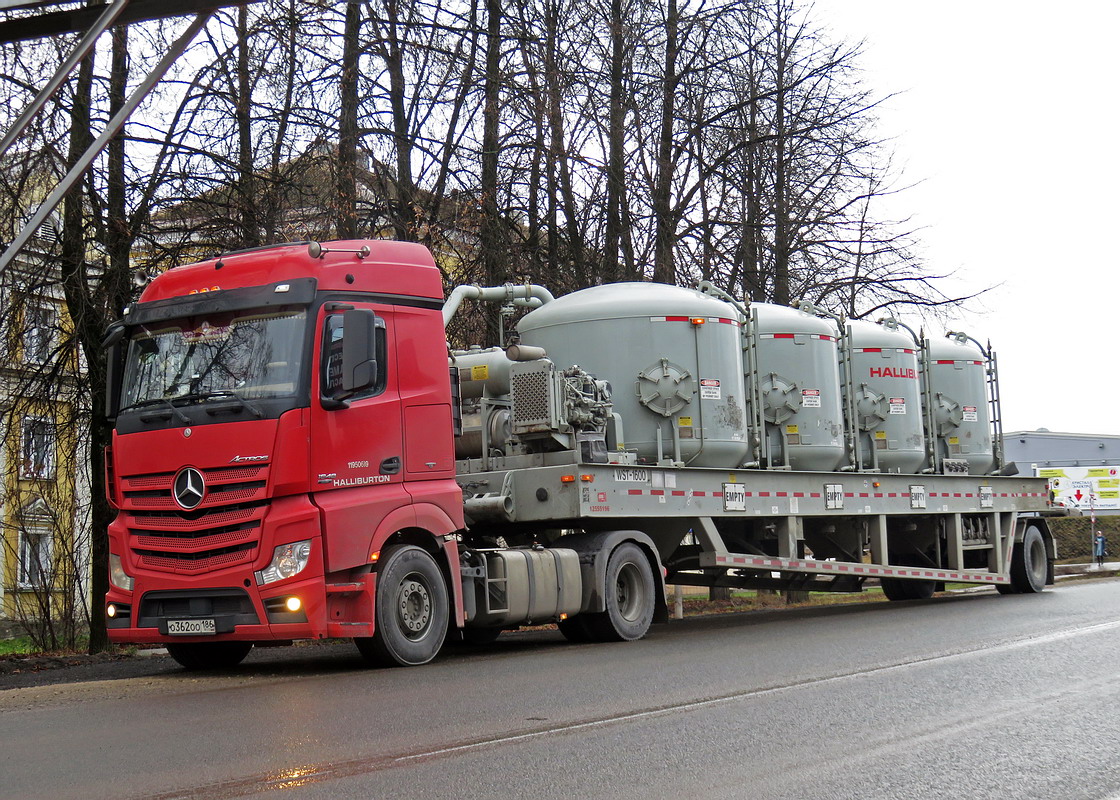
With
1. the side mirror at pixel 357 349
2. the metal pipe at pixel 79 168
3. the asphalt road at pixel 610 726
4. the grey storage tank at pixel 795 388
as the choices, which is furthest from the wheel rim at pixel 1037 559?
the metal pipe at pixel 79 168

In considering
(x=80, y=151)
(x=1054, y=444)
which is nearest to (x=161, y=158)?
(x=80, y=151)

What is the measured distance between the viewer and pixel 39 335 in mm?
14938

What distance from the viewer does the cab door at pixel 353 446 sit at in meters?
10.2

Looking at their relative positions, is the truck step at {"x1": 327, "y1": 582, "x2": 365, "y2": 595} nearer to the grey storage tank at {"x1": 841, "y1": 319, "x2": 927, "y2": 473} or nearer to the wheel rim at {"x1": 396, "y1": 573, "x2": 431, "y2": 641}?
the wheel rim at {"x1": 396, "y1": 573, "x2": 431, "y2": 641}

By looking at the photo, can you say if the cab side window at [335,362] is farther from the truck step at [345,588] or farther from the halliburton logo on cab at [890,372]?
the halliburton logo on cab at [890,372]

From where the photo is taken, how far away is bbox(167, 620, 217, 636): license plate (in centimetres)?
1020

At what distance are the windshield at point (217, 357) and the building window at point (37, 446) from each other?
5.13m

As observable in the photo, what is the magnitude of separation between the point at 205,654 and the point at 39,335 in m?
5.35

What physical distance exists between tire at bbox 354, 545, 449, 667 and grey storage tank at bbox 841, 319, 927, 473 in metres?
9.08

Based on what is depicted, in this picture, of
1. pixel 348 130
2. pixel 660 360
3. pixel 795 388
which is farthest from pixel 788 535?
pixel 348 130

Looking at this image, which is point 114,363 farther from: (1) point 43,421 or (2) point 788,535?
(2) point 788,535

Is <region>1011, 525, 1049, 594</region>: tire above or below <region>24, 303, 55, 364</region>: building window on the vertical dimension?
below

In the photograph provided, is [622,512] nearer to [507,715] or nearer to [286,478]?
[286,478]

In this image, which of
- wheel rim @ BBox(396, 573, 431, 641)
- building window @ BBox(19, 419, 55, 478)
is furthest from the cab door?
building window @ BBox(19, 419, 55, 478)
